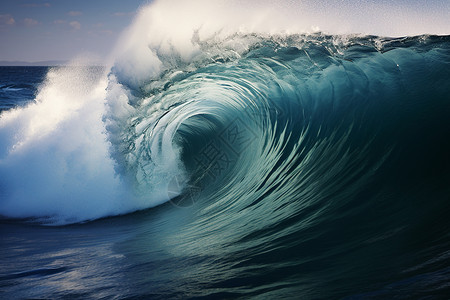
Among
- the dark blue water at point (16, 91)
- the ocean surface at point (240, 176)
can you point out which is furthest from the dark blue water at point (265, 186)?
the dark blue water at point (16, 91)

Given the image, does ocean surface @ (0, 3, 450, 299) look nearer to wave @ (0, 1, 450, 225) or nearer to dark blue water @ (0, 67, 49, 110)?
wave @ (0, 1, 450, 225)

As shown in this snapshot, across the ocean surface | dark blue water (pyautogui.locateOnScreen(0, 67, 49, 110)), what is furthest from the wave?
dark blue water (pyautogui.locateOnScreen(0, 67, 49, 110))

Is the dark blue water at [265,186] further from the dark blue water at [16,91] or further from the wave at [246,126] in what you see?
the dark blue water at [16,91]

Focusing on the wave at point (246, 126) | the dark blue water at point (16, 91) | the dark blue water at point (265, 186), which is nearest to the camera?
the dark blue water at point (265, 186)

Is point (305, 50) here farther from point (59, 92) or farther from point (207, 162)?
point (59, 92)

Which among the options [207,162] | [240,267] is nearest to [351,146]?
[240,267]

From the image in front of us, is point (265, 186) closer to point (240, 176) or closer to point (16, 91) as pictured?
point (240, 176)
